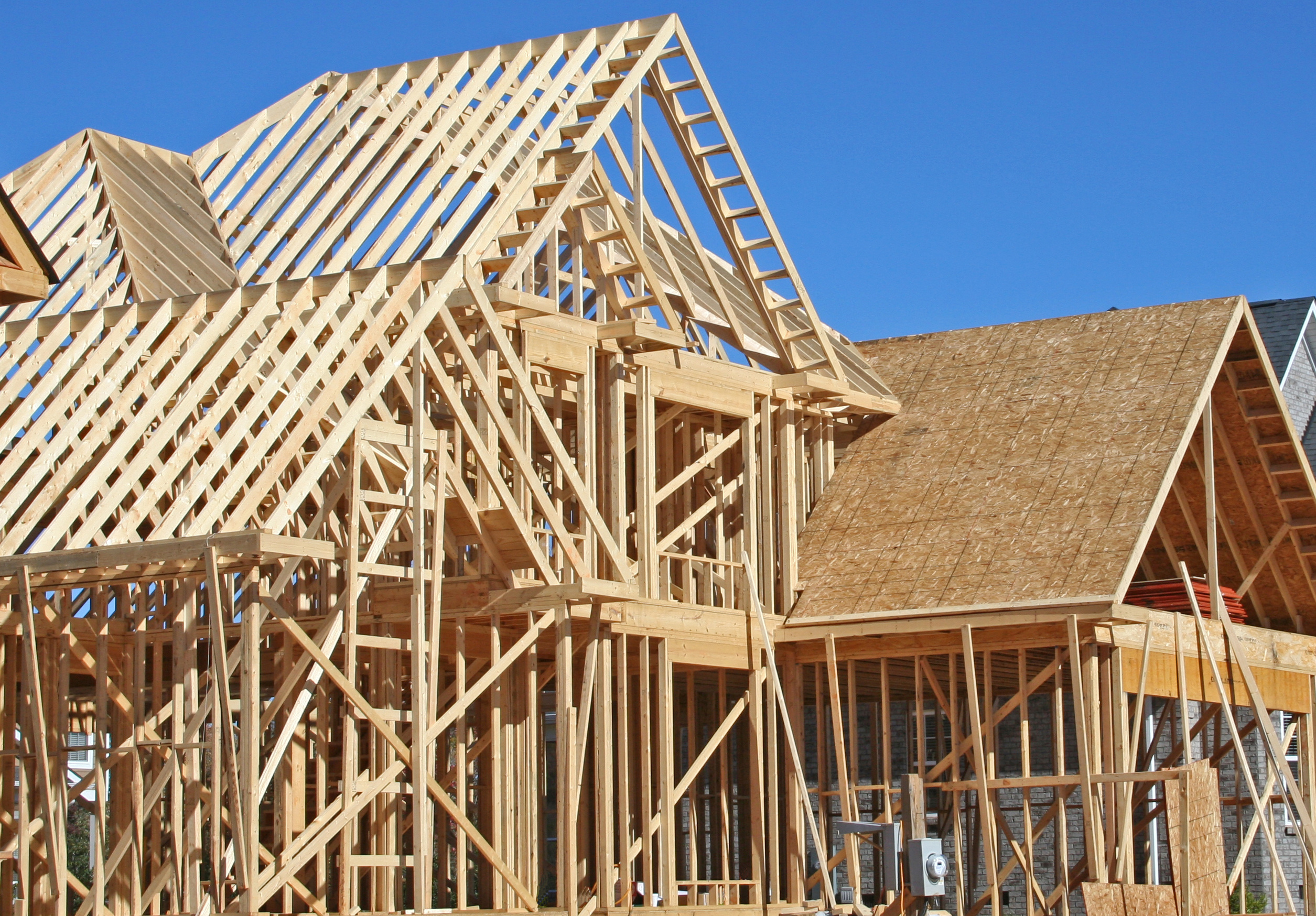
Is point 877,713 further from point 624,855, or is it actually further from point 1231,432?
point 624,855

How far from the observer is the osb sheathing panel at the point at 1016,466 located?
1883 centimetres

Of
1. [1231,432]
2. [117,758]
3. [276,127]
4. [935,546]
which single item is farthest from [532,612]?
[1231,432]

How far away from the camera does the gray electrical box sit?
529 inches

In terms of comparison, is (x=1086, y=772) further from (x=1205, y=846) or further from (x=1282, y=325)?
(x=1282, y=325)

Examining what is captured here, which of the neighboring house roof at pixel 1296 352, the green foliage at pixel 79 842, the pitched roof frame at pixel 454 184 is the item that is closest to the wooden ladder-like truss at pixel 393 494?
the pitched roof frame at pixel 454 184

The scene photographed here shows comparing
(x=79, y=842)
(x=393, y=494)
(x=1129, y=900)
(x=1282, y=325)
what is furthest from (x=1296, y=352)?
(x=79, y=842)

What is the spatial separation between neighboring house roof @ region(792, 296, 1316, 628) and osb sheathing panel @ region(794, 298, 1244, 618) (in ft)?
0.07

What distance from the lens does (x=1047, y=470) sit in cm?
2006

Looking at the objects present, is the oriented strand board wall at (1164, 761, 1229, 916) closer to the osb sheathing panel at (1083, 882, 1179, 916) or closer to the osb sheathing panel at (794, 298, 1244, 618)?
the osb sheathing panel at (1083, 882, 1179, 916)

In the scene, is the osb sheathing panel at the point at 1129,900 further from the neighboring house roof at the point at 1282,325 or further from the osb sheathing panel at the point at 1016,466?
the neighboring house roof at the point at 1282,325

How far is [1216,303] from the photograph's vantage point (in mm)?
21094

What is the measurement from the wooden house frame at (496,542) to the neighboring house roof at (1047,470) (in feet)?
0.28

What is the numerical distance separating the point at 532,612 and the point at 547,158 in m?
4.71

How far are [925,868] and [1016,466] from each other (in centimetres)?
772
